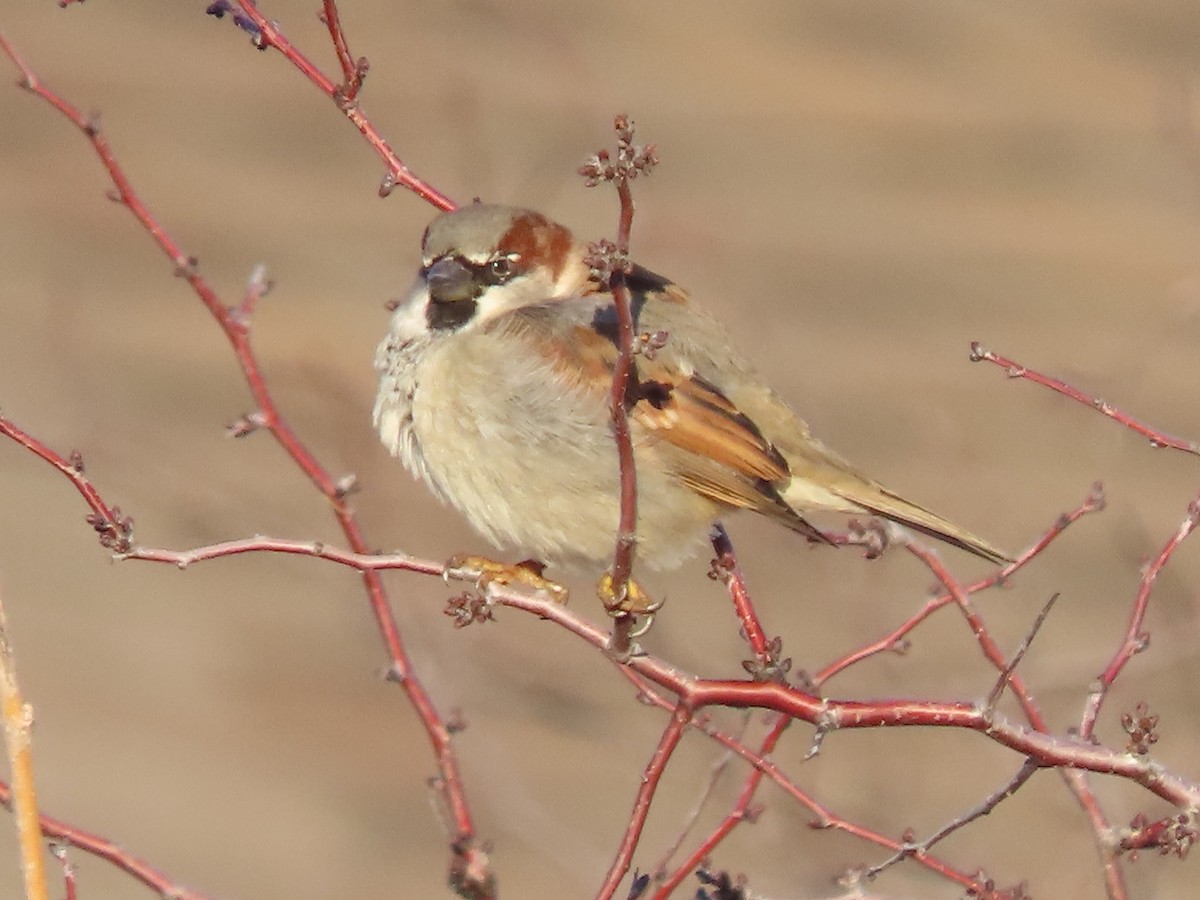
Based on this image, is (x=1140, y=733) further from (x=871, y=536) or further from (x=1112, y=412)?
(x=871, y=536)

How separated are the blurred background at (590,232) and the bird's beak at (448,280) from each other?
1.49 metres

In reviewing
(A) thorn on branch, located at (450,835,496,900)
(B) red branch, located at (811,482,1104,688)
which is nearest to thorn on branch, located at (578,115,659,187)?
(A) thorn on branch, located at (450,835,496,900)

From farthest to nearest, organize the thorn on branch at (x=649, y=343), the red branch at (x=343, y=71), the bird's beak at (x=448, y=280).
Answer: the bird's beak at (x=448, y=280)
the red branch at (x=343, y=71)
the thorn on branch at (x=649, y=343)

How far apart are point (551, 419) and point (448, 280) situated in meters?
0.37

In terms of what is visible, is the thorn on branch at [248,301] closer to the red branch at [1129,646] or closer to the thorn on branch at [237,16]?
the thorn on branch at [237,16]

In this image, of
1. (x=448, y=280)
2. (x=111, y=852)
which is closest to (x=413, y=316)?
(x=448, y=280)

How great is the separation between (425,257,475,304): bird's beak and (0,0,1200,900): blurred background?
149cm

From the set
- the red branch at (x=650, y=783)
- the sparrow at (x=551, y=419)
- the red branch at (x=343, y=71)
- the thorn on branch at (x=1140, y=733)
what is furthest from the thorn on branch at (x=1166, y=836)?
the red branch at (x=343, y=71)

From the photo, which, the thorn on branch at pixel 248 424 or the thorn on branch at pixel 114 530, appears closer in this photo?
the thorn on branch at pixel 114 530

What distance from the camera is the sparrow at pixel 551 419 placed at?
11.1 ft

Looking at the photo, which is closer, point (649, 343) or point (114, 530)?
point (649, 343)

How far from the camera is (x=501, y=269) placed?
11.9 ft

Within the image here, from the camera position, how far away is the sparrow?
3369 mm

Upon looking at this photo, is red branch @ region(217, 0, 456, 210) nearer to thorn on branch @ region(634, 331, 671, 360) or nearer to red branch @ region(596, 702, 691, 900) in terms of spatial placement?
thorn on branch @ region(634, 331, 671, 360)
